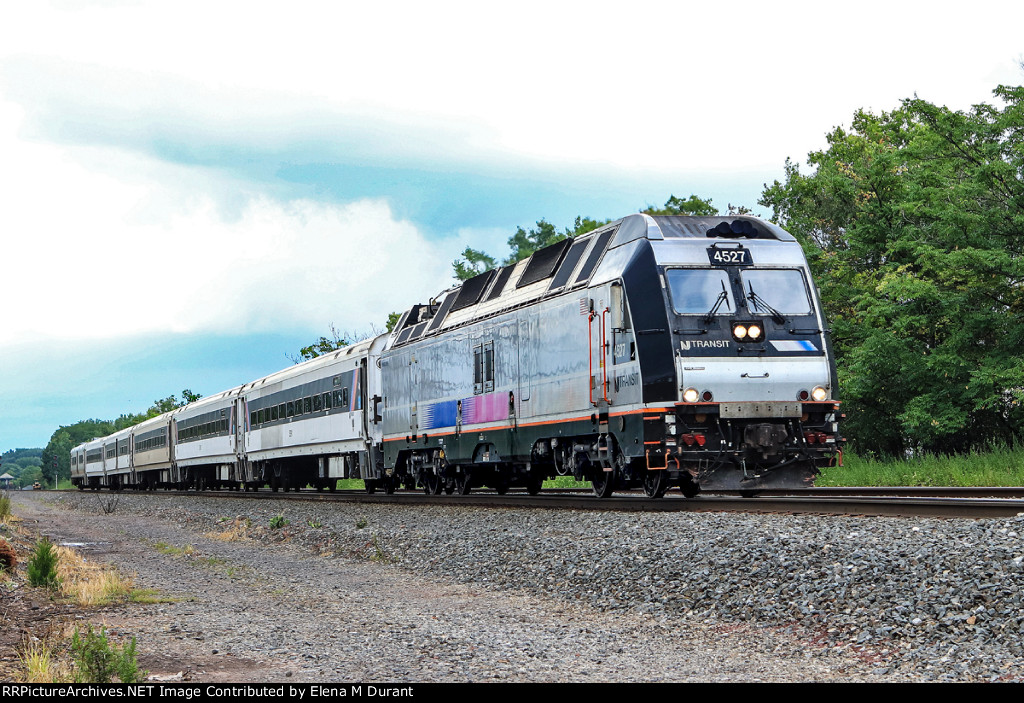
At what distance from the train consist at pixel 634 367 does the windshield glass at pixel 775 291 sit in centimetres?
2

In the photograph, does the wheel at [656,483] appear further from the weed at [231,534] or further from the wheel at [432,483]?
the weed at [231,534]

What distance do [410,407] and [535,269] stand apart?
594 cm

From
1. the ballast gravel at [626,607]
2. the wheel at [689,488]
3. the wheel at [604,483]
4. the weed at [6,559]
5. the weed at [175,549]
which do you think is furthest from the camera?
the weed at [175,549]

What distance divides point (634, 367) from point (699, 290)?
54.1 inches

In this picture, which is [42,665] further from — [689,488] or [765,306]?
[689,488]

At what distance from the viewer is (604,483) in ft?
55.6

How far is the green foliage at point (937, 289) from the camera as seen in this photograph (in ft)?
77.6

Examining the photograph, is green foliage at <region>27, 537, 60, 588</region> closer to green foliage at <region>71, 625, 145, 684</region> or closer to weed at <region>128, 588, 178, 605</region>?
weed at <region>128, 588, 178, 605</region>

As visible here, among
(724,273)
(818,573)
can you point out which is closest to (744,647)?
(818,573)

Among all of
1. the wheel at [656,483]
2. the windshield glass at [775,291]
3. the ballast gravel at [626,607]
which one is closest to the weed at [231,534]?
the ballast gravel at [626,607]

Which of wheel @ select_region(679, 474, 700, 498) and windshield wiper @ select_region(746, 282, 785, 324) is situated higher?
windshield wiper @ select_region(746, 282, 785, 324)

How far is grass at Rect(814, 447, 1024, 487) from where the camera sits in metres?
18.8

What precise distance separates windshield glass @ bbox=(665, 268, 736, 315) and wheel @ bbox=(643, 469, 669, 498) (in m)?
2.42

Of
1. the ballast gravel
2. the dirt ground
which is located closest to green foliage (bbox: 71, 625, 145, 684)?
the dirt ground
